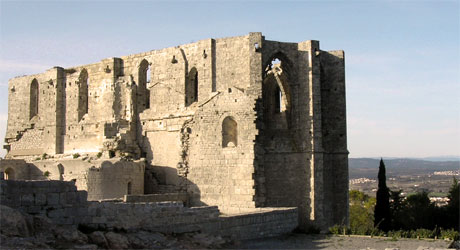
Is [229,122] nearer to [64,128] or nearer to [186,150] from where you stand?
[186,150]

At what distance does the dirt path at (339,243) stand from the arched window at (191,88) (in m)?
8.76

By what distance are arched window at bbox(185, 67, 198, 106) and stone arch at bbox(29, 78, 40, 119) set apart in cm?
1106

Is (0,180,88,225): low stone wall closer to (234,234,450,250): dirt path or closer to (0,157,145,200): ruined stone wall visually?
(234,234,450,250): dirt path

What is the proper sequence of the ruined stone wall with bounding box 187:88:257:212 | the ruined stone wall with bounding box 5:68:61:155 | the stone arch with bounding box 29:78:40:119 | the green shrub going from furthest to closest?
the stone arch with bounding box 29:78:40:119
the ruined stone wall with bounding box 5:68:61:155
the ruined stone wall with bounding box 187:88:257:212
the green shrub

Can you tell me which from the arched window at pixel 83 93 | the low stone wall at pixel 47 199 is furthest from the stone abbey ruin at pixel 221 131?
the low stone wall at pixel 47 199

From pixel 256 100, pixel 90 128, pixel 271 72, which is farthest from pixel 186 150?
pixel 90 128

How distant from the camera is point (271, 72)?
923 inches

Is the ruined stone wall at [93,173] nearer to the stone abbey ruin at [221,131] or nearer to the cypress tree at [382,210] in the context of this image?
the stone abbey ruin at [221,131]

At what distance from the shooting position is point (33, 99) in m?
30.2

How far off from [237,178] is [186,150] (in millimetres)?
2725

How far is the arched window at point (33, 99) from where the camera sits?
98.2 ft

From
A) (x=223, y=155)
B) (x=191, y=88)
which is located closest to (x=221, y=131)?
(x=223, y=155)

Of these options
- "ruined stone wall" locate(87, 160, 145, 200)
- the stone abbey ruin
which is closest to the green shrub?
the stone abbey ruin

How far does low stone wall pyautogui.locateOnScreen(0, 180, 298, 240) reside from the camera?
36.0ft
